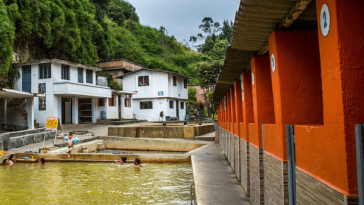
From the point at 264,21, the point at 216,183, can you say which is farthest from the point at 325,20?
the point at 216,183

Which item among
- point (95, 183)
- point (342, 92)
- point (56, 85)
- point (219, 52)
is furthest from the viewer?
point (219, 52)

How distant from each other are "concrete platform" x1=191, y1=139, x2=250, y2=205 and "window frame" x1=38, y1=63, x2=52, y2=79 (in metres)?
17.9

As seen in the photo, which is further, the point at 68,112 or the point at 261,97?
the point at 68,112

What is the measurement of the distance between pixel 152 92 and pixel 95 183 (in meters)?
24.8

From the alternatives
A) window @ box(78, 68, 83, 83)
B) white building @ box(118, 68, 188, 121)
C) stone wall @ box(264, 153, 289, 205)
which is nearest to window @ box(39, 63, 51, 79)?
window @ box(78, 68, 83, 83)

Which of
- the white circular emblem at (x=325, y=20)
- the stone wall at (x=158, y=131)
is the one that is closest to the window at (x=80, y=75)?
the stone wall at (x=158, y=131)

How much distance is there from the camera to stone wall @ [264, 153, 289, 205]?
3664 mm

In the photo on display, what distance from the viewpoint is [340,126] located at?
7.47 feet

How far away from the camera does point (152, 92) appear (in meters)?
34.3

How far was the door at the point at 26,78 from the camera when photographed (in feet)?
82.7

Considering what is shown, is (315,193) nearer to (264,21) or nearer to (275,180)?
(275,180)

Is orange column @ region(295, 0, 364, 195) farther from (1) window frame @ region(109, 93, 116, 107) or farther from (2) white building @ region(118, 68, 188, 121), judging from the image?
(2) white building @ region(118, 68, 188, 121)

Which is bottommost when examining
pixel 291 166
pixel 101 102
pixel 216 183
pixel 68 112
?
pixel 216 183

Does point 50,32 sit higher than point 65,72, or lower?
higher
